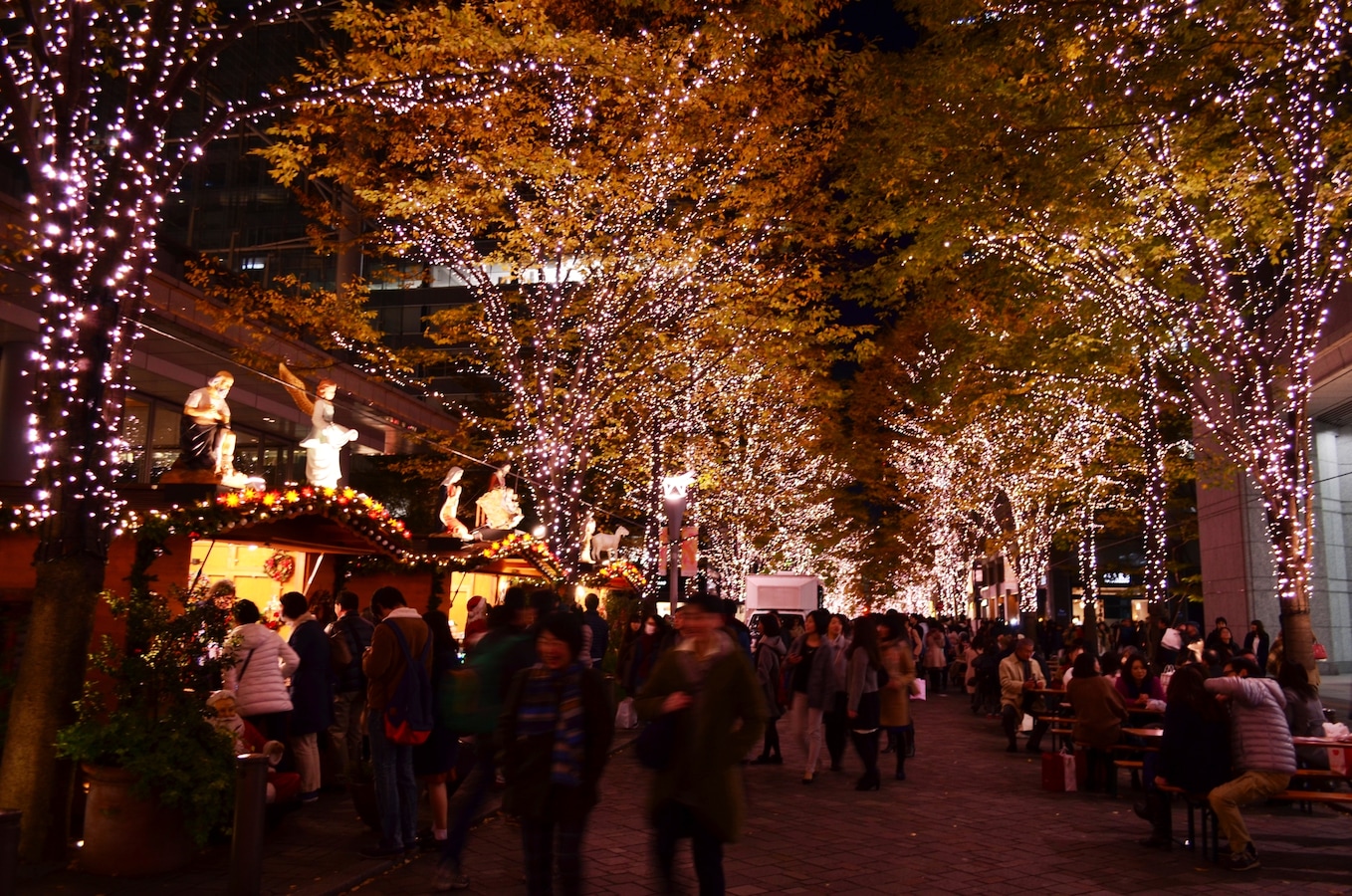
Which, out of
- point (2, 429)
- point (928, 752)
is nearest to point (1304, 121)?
point (928, 752)

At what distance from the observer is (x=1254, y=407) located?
14.5 metres

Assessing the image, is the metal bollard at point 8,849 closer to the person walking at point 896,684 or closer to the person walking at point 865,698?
the person walking at point 865,698

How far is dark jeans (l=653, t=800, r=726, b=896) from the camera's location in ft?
16.3

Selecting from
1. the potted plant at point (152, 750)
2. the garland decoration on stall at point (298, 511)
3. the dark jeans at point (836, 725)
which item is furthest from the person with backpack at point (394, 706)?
the dark jeans at point (836, 725)

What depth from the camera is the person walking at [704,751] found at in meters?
4.89

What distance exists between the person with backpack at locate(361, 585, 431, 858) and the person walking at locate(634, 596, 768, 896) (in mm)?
2638

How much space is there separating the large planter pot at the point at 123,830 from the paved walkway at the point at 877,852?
16 cm

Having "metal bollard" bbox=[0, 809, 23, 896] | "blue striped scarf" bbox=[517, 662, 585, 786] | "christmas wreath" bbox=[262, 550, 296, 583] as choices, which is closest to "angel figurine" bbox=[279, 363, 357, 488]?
"christmas wreath" bbox=[262, 550, 296, 583]

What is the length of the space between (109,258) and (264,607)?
6290mm

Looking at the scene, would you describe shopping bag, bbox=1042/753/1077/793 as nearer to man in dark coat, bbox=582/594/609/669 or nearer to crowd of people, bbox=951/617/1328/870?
crowd of people, bbox=951/617/1328/870

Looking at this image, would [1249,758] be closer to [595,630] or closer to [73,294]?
[595,630]

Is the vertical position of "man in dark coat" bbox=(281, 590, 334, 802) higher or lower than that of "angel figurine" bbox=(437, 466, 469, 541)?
lower

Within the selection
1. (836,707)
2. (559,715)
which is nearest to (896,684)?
(836,707)

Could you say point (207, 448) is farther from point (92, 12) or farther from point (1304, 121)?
point (1304, 121)
